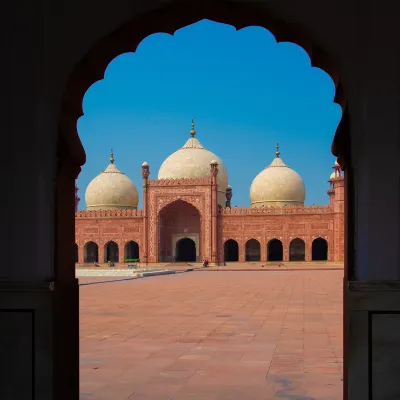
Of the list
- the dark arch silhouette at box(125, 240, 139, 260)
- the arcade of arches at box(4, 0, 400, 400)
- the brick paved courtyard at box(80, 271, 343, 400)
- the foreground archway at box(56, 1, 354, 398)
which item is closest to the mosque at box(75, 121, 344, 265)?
the dark arch silhouette at box(125, 240, 139, 260)

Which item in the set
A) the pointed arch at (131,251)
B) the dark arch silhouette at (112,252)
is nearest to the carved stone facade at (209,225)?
the pointed arch at (131,251)

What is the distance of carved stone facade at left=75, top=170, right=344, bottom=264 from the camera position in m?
29.9

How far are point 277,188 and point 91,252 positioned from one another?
11.0 m

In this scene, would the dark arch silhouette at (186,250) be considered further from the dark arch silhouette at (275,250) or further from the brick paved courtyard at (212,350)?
the brick paved courtyard at (212,350)

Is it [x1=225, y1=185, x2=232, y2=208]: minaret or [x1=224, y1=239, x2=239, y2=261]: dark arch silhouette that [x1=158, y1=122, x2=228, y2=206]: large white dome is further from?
[x1=224, y1=239, x2=239, y2=261]: dark arch silhouette

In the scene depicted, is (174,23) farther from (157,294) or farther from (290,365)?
(157,294)

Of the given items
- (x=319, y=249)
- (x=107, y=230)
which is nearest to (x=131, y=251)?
(x=107, y=230)

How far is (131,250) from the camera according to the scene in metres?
34.3

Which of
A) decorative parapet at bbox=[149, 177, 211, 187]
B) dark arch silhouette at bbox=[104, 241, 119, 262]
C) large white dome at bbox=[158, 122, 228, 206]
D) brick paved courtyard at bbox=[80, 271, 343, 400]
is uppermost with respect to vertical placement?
large white dome at bbox=[158, 122, 228, 206]

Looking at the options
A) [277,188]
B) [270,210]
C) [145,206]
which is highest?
[277,188]

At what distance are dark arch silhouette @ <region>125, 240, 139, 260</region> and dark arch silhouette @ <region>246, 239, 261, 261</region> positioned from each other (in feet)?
20.2

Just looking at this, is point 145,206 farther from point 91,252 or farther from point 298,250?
point 298,250
